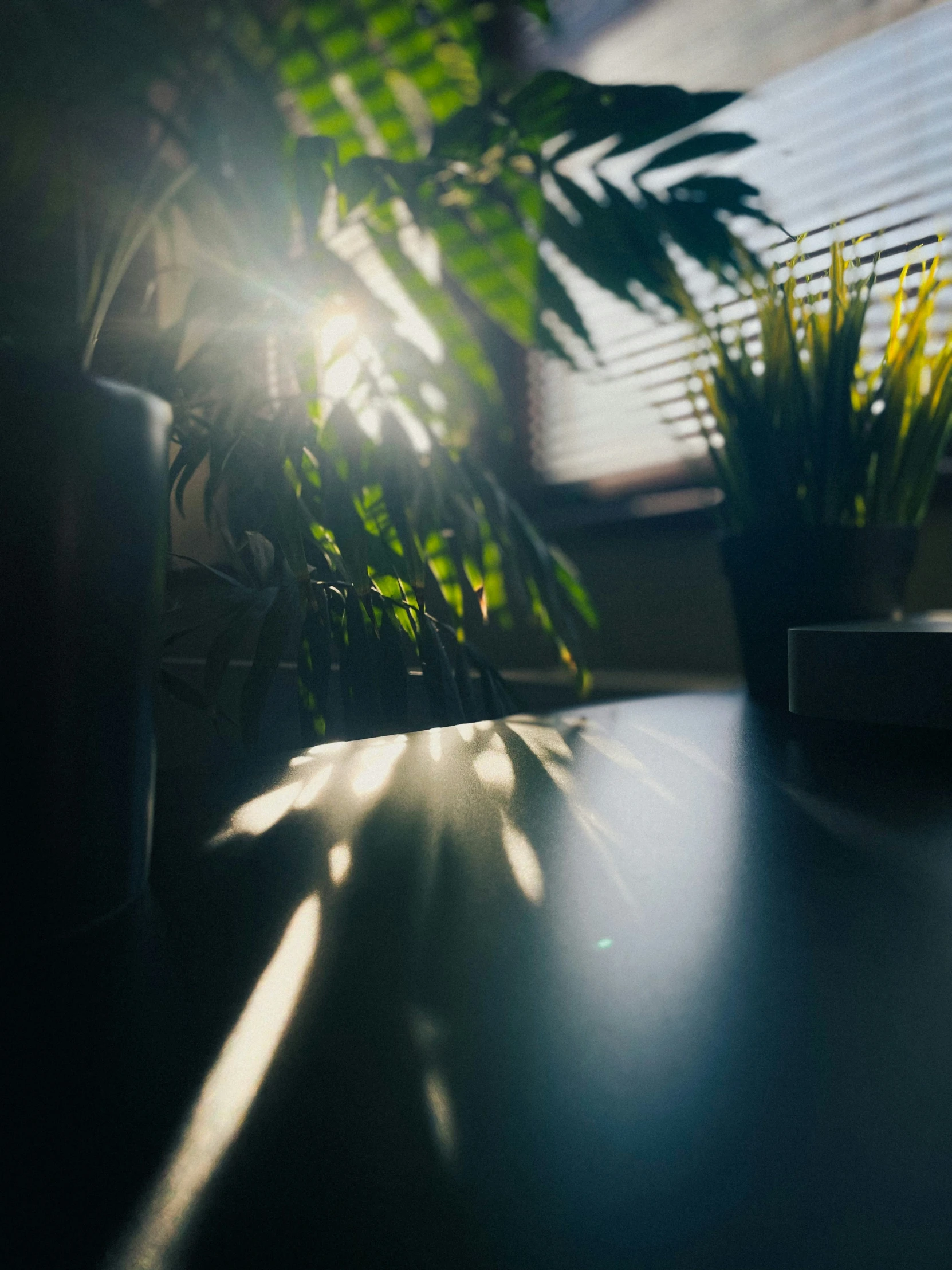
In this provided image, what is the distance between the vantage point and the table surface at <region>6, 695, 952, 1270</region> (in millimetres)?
106

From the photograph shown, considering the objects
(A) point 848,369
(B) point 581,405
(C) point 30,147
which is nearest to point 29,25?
(C) point 30,147

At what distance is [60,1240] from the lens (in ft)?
0.35

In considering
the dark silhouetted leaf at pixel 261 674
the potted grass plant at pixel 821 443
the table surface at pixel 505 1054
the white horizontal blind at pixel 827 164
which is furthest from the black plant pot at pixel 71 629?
the white horizontal blind at pixel 827 164

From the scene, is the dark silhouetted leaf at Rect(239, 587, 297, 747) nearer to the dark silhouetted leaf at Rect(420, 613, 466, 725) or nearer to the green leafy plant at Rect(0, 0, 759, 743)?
the green leafy plant at Rect(0, 0, 759, 743)

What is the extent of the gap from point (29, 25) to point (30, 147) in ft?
0.20

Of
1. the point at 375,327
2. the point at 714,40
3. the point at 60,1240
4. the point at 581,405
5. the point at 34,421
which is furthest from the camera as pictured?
the point at 581,405

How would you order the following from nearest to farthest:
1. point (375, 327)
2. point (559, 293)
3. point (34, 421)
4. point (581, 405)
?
point (34, 421) < point (559, 293) < point (375, 327) < point (581, 405)

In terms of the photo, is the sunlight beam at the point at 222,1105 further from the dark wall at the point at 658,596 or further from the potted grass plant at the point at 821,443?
the dark wall at the point at 658,596

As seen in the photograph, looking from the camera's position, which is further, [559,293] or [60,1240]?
[559,293]

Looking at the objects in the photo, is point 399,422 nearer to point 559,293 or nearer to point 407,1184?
point 559,293

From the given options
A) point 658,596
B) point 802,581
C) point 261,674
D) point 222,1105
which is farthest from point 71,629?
point 658,596

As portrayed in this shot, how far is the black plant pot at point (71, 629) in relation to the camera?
21 cm

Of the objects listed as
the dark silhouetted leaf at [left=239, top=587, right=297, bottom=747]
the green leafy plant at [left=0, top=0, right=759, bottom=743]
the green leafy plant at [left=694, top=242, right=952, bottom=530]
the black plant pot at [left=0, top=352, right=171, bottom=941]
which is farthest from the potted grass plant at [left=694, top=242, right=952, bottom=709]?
the black plant pot at [left=0, top=352, right=171, bottom=941]

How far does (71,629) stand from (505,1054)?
0.49 ft
